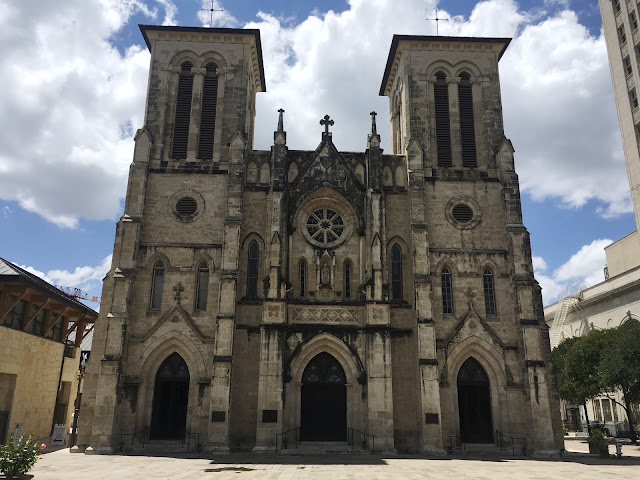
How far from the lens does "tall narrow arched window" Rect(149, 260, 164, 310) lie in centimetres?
2774

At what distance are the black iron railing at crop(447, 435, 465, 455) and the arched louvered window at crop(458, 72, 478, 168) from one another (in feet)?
48.9

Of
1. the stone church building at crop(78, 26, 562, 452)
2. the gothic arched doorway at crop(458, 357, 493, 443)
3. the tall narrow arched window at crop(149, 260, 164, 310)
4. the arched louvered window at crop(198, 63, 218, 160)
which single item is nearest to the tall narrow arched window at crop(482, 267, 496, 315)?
the stone church building at crop(78, 26, 562, 452)

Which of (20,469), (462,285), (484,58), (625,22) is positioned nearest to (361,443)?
(462,285)

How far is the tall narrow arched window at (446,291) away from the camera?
2819cm

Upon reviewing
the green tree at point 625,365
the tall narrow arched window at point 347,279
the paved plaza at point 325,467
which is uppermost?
the tall narrow arched window at point 347,279

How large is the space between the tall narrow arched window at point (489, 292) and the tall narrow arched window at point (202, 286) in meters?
14.6

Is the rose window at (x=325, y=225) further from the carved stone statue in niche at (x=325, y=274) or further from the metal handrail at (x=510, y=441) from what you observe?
the metal handrail at (x=510, y=441)

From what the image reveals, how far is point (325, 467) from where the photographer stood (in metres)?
20.2

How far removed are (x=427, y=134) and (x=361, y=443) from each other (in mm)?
17408

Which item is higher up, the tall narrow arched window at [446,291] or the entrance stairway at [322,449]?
the tall narrow arched window at [446,291]

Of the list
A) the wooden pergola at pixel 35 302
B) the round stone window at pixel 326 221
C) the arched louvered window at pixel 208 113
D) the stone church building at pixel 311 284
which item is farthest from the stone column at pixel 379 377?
the wooden pergola at pixel 35 302

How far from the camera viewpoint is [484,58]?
3338 centimetres

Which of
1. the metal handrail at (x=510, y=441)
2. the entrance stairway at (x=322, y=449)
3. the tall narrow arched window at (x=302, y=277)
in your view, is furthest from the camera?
the tall narrow arched window at (x=302, y=277)

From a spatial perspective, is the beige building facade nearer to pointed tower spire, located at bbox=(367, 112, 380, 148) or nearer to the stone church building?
the stone church building
